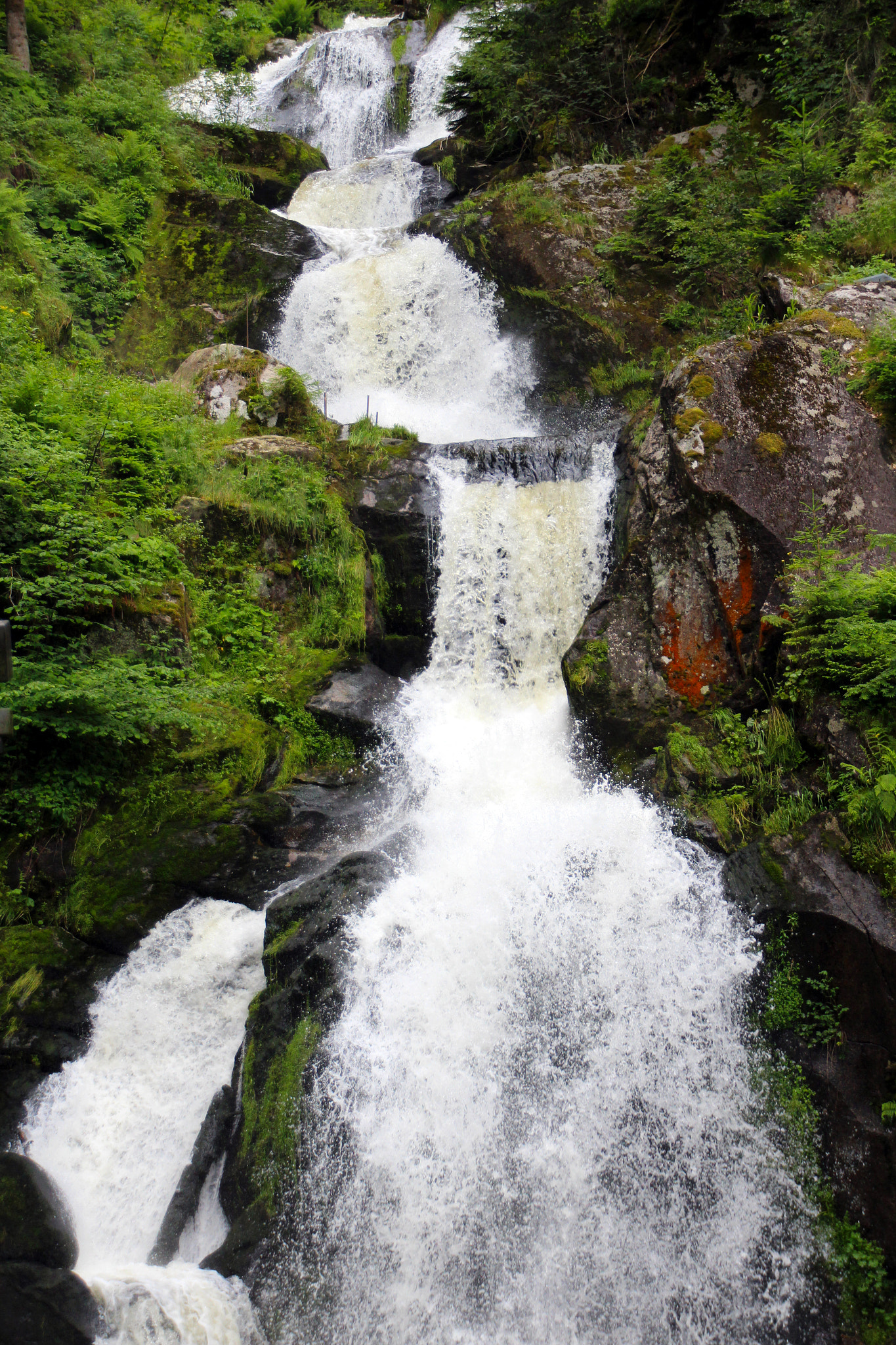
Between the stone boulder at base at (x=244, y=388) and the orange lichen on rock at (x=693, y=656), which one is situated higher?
the stone boulder at base at (x=244, y=388)

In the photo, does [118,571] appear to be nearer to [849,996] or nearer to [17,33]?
A: [849,996]

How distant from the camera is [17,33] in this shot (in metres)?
12.6

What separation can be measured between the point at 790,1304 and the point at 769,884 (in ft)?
7.35

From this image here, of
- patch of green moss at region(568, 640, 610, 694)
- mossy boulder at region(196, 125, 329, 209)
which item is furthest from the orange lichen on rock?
mossy boulder at region(196, 125, 329, 209)

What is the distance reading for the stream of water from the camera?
12.5ft

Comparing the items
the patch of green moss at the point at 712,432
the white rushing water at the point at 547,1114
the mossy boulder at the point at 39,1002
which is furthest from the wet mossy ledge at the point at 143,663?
the patch of green moss at the point at 712,432

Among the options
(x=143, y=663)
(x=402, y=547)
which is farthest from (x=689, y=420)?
(x=143, y=663)

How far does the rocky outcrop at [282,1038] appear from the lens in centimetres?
415

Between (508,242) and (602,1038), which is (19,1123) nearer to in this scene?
(602,1038)

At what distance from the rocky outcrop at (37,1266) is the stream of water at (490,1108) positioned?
147mm

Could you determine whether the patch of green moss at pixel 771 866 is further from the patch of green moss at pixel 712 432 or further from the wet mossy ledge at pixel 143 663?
the patch of green moss at pixel 712 432

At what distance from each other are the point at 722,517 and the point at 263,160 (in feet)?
52.7

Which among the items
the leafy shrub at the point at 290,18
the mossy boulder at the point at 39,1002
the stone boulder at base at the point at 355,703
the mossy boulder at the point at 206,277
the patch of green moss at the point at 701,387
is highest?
the leafy shrub at the point at 290,18

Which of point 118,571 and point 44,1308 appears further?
point 118,571
